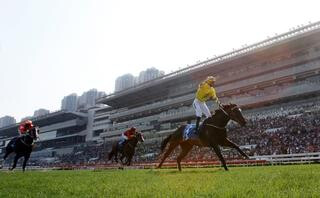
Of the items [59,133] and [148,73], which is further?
[148,73]

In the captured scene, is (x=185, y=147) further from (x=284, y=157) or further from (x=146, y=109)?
(x=146, y=109)

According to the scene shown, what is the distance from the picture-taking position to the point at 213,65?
179 ft

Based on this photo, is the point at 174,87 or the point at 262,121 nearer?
the point at 262,121

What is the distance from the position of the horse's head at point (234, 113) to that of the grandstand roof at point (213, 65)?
35670 millimetres

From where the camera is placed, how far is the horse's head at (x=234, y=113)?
37.8 feet

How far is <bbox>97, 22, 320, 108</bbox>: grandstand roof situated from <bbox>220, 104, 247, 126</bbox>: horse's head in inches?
1404

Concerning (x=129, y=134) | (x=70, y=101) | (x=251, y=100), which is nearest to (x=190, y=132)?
(x=129, y=134)

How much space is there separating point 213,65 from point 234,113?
43.6 m

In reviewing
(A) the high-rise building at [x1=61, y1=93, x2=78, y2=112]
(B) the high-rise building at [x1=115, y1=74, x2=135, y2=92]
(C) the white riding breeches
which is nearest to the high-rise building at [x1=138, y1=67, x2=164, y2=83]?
(B) the high-rise building at [x1=115, y1=74, x2=135, y2=92]

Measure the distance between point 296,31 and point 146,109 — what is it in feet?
106

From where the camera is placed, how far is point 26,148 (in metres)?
18.2

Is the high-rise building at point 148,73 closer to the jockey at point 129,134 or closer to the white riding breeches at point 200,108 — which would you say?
the jockey at point 129,134

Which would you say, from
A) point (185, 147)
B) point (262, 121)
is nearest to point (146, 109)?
point (262, 121)

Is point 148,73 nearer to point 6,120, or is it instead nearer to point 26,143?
point 6,120
